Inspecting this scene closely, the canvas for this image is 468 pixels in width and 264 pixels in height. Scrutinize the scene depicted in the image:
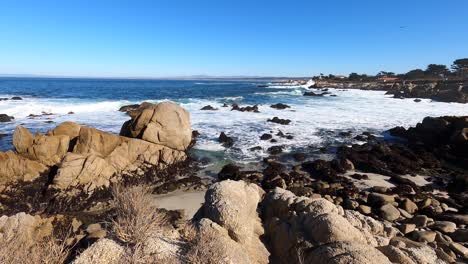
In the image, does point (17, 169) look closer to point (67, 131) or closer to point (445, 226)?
point (67, 131)

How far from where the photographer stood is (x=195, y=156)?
61.2ft

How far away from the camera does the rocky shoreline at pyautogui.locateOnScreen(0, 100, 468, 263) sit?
5.23 meters

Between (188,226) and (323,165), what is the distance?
12.1m

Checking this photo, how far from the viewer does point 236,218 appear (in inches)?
243

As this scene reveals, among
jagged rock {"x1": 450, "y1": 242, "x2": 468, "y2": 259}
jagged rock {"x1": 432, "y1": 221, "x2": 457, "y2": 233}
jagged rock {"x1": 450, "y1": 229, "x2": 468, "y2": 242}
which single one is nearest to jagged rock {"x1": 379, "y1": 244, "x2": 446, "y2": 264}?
jagged rock {"x1": 450, "y1": 242, "x2": 468, "y2": 259}

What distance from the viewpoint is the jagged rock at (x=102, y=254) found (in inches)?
184

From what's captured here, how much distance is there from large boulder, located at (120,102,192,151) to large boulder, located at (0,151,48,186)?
523cm

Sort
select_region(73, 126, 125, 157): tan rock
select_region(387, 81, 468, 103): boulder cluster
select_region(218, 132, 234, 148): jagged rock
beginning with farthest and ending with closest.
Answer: select_region(387, 81, 468, 103): boulder cluster, select_region(218, 132, 234, 148): jagged rock, select_region(73, 126, 125, 157): tan rock

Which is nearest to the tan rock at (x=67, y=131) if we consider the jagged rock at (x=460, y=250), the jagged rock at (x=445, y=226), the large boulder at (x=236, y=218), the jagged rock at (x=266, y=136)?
the jagged rock at (x=266, y=136)

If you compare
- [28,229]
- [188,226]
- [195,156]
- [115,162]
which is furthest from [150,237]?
[195,156]

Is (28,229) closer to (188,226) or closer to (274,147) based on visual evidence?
(188,226)

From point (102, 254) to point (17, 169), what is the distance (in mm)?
11048

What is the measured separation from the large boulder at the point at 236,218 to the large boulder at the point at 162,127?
440 inches

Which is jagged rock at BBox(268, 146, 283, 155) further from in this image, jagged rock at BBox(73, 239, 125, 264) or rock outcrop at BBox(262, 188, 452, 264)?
jagged rock at BBox(73, 239, 125, 264)
